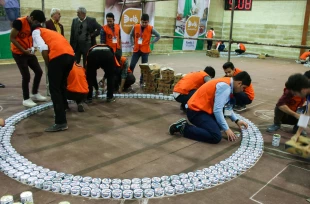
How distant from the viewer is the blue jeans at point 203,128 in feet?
12.1

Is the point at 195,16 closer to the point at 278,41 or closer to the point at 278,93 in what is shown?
the point at 278,41

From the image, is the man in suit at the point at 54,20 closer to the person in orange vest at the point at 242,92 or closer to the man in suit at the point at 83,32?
the man in suit at the point at 83,32

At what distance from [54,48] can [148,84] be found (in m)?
2.90

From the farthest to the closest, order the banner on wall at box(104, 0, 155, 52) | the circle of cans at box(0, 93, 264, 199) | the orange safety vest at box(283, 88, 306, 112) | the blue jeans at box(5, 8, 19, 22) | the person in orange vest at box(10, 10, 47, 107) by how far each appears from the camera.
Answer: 1. the banner on wall at box(104, 0, 155, 52)
2. the blue jeans at box(5, 8, 19, 22)
3. the person in orange vest at box(10, 10, 47, 107)
4. the orange safety vest at box(283, 88, 306, 112)
5. the circle of cans at box(0, 93, 264, 199)

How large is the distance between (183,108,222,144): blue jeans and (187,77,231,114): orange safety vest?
0.07 metres

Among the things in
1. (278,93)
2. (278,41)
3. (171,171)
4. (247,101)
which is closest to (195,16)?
(278,41)

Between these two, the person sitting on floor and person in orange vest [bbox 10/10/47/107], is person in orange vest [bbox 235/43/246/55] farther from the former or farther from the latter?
the person sitting on floor

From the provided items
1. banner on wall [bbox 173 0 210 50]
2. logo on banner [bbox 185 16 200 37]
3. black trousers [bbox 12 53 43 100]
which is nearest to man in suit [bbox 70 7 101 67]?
black trousers [bbox 12 53 43 100]

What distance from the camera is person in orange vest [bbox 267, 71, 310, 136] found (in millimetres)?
3988

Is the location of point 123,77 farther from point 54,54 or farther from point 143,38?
point 54,54

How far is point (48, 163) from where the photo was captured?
3.05m

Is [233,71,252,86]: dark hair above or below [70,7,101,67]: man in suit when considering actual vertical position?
below

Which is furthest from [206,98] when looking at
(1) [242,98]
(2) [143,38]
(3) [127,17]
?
(3) [127,17]

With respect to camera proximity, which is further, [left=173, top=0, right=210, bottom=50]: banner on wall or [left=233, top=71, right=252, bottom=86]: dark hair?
[left=173, top=0, right=210, bottom=50]: banner on wall
